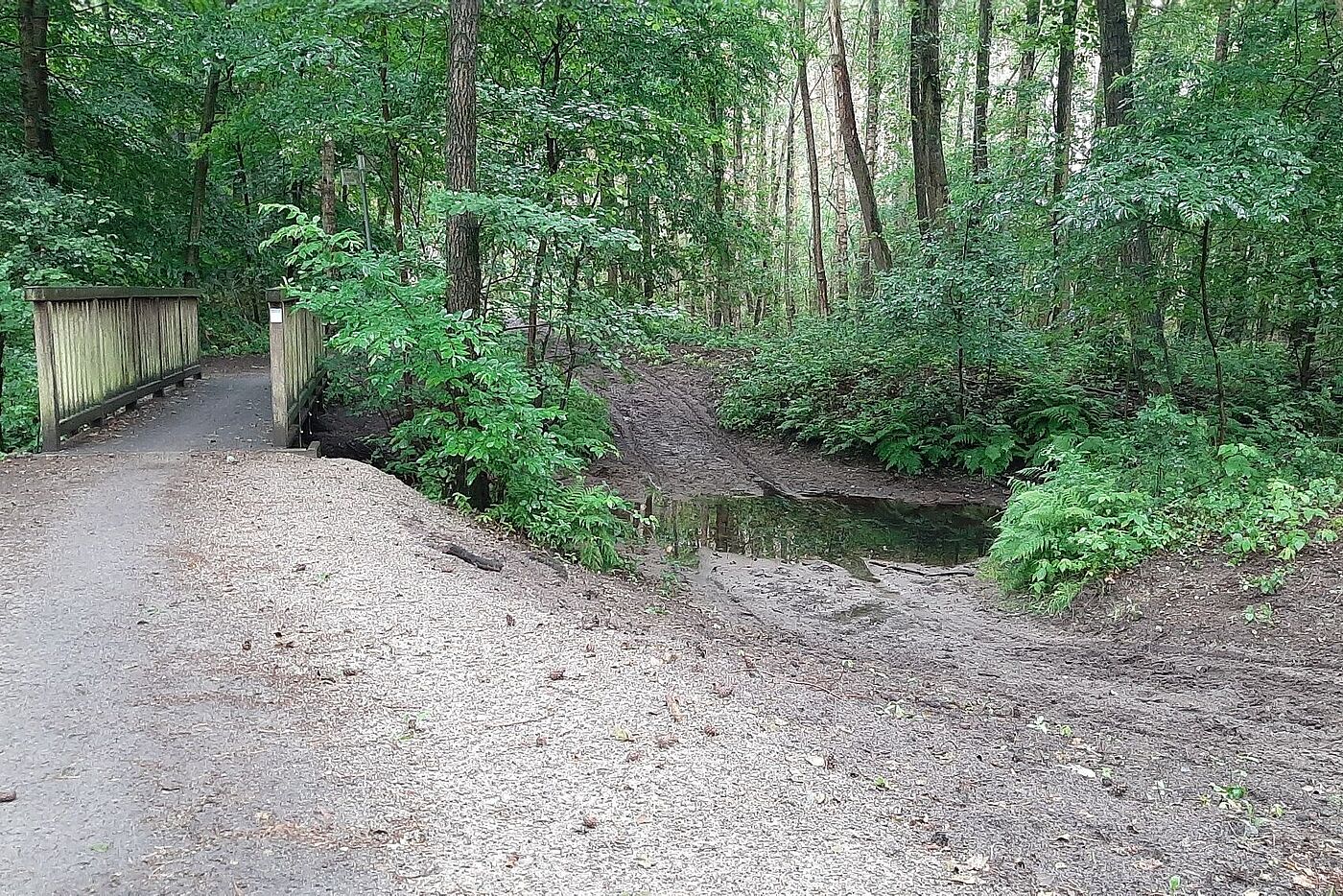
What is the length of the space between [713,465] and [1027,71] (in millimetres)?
17585

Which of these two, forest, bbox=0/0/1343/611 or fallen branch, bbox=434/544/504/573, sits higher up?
forest, bbox=0/0/1343/611

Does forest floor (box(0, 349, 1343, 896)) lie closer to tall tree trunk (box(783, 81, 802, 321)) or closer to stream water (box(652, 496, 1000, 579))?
stream water (box(652, 496, 1000, 579))

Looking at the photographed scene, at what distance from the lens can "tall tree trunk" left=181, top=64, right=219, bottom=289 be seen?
19.2m

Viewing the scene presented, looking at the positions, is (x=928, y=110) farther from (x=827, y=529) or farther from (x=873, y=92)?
(x=827, y=529)

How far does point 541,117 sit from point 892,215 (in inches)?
967

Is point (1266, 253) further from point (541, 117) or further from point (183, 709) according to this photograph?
point (183, 709)

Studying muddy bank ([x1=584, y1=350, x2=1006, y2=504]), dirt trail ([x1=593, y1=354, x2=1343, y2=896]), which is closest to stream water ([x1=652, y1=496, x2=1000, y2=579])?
muddy bank ([x1=584, y1=350, x2=1006, y2=504])

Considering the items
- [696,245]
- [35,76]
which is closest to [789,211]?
[696,245]

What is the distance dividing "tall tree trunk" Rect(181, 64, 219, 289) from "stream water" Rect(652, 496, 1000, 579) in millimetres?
13036

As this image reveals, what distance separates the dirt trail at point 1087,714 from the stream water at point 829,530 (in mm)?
975

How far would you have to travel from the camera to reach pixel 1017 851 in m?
3.74

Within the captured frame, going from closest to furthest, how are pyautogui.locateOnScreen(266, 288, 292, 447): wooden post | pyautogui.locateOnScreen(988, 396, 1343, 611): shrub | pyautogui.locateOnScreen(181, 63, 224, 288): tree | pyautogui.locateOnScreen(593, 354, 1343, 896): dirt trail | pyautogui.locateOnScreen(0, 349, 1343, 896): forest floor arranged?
pyautogui.locateOnScreen(0, 349, 1343, 896): forest floor, pyautogui.locateOnScreen(593, 354, 1343, 896): dirt trail, pyautogui.locateOnScreen(988, 396, 1343, 611): shrub, pyautogui.locateOnScreen(266, 288, 292, 447): wooden post, pyautogui.locateOnScreen(181, 63, 224, 288): tree

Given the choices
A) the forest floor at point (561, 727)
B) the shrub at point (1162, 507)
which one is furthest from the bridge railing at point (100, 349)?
the shrub at point (1162, 507)

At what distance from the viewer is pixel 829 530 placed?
12594 millimetres
